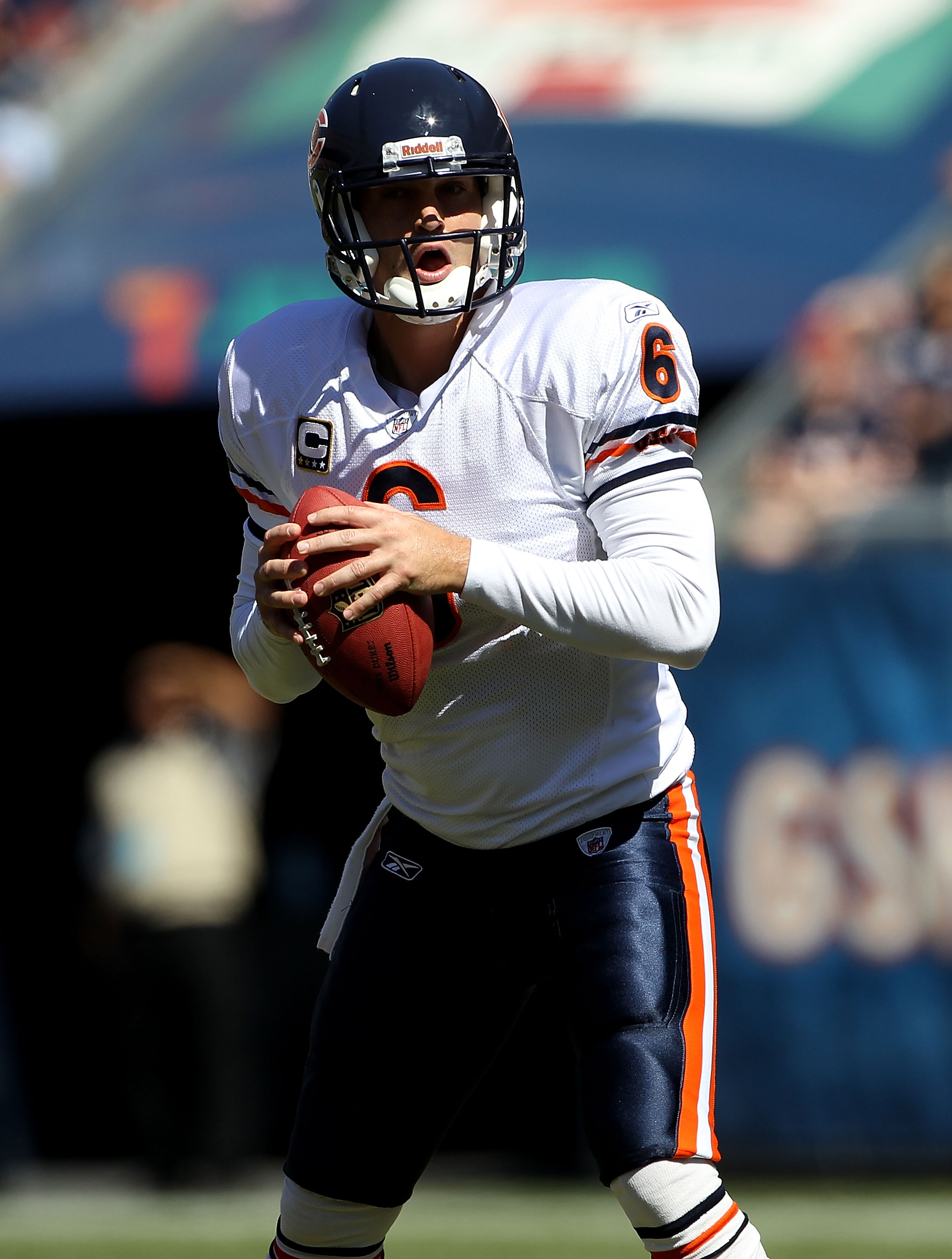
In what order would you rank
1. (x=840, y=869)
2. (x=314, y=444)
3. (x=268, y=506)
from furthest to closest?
(x=840, y=869)
(x=268, y=506)
(x=314, y=444)

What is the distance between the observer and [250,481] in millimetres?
2943

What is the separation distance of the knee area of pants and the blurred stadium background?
245cm

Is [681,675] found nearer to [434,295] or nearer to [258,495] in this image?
[258,495]

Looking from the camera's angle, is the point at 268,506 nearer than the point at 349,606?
No

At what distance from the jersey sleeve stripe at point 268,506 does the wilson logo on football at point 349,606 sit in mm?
436

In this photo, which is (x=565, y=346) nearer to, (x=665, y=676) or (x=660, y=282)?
(x=665, y=676)

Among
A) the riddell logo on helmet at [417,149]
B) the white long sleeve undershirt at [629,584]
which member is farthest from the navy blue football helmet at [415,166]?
the white long sleeve undershirt at [629,584]

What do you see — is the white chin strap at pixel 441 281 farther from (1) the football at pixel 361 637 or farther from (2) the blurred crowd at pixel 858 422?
(2) the blurred crowd at pixel 858 422

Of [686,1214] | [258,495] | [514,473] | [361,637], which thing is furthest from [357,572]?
[686,1214]

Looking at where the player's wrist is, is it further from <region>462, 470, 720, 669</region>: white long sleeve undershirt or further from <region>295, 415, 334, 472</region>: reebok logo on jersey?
<region>295, 415, 334, 472</region>: reebok logo on jersey

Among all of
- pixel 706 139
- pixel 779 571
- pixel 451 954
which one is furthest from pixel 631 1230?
pixel 706 139

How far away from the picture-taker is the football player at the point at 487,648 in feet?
8.42

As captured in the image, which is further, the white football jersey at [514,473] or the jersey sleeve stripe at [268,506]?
the jersey sleeve stripe at [268,506]

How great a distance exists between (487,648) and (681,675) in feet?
10.2
